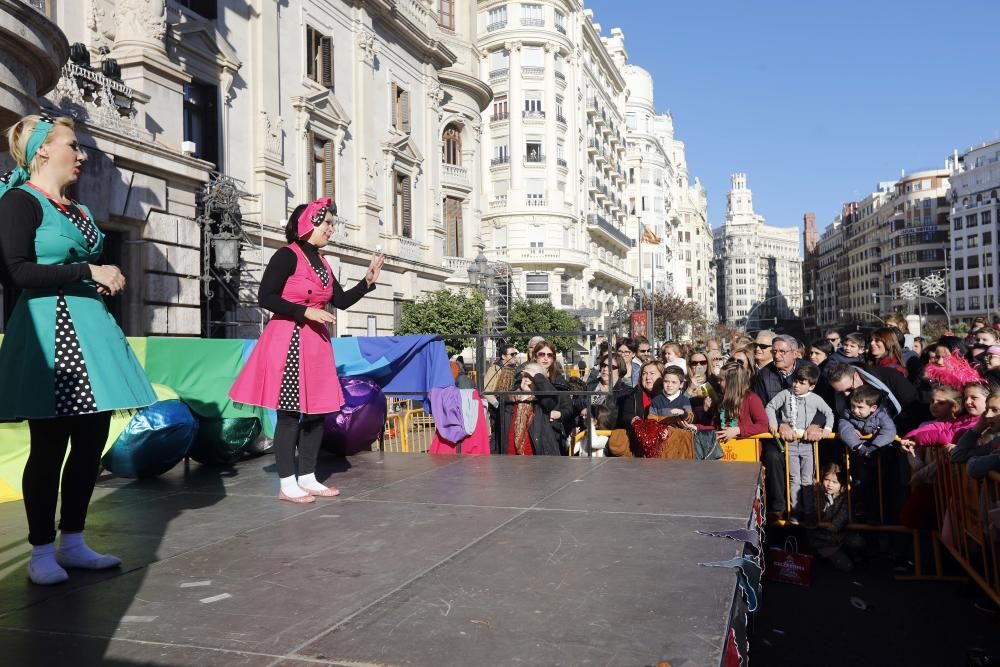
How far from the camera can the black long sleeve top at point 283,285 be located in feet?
16.0

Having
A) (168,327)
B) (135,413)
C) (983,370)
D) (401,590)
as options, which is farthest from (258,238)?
(401,590)

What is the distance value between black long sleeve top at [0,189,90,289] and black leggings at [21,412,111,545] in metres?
0.59

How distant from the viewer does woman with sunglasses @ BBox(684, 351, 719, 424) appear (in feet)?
27.9

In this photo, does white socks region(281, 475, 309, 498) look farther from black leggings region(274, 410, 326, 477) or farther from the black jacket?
the black jacket

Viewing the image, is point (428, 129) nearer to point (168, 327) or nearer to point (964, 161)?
point (168, 327)

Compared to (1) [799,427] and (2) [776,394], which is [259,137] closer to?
(2) [776,394]

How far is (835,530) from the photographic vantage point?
22.2 feet

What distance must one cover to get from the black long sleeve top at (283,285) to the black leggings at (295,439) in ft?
2.02

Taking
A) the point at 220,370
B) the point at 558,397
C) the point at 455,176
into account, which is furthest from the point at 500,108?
the point at 220,370

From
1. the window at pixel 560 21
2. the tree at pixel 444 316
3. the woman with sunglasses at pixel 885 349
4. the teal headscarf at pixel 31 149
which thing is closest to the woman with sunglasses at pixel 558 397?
the woman with sunglasses at pixel 885 349

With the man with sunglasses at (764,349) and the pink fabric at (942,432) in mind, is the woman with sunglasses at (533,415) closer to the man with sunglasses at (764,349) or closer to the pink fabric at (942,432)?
the man with sunglasses at (764,349)

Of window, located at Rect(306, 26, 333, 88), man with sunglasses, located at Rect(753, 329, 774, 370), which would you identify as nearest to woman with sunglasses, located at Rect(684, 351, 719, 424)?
man with sunglasses, located at Rect(753, 329, 774, 370)

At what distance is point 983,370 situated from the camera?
8.45 meters

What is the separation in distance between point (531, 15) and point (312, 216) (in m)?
47.5
